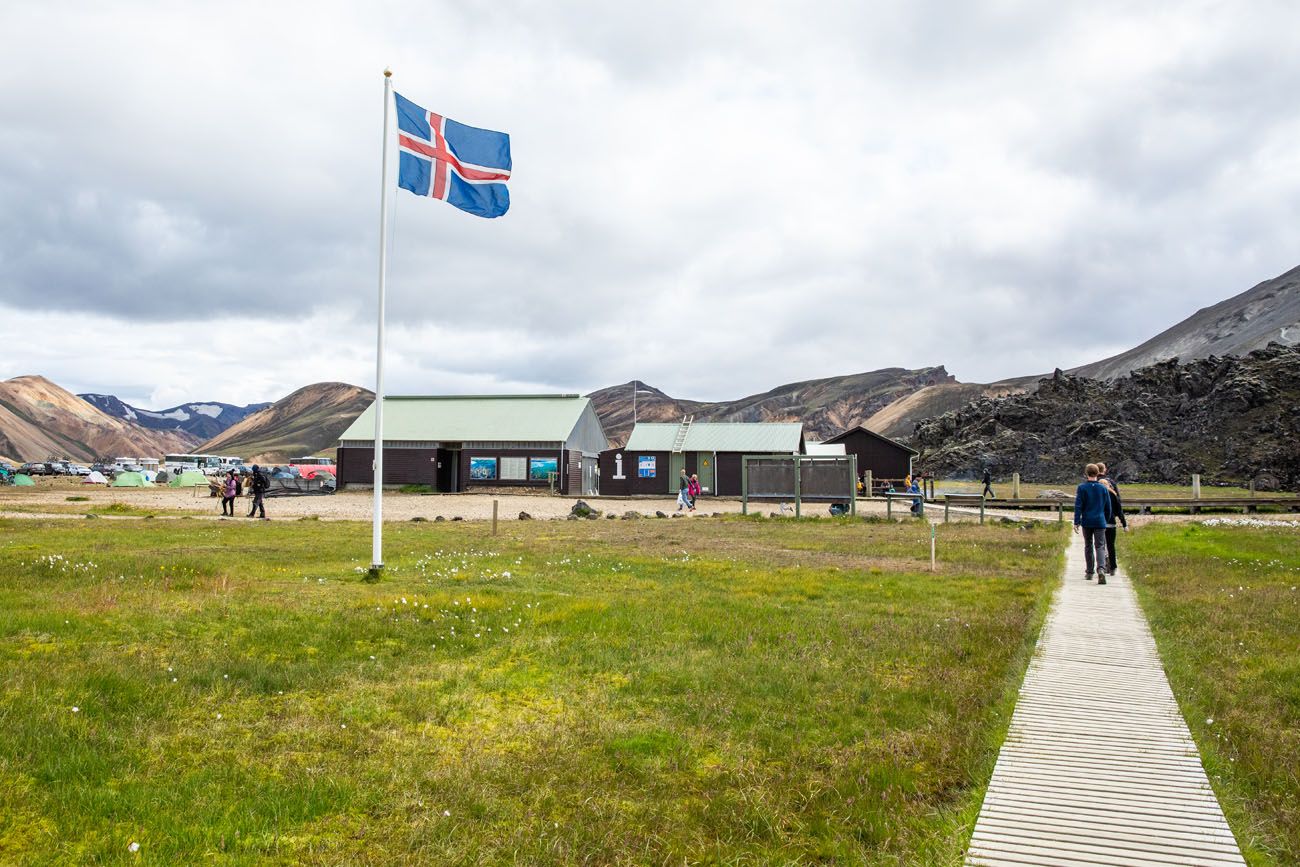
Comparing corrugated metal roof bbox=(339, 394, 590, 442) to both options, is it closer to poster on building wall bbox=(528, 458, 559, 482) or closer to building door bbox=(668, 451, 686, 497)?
poster on building wall bbox=(528, 458, 559, 482)

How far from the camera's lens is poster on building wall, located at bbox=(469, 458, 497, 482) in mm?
60125

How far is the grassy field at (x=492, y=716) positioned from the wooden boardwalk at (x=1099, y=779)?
26 centimetres

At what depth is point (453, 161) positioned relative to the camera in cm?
1550

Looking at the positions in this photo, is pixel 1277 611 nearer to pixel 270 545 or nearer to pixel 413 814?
pixel 413 814

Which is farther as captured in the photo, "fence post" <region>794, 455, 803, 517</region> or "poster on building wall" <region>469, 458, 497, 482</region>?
"poster on building wall" <region>469, 458, 497, 482</region>

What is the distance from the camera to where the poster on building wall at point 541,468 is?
5928cm

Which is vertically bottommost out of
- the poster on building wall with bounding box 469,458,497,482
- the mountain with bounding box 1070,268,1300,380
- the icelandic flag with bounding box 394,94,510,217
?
the poster on building wall with bounding box 469,458,497,482

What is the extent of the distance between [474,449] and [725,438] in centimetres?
1798

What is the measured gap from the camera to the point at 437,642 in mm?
9766

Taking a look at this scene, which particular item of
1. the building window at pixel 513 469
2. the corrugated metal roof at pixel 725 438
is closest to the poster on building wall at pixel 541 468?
the building window at pixel 513 469

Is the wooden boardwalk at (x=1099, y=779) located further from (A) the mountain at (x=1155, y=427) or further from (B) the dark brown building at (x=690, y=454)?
(A) the mountain at (x=1155, y=427)

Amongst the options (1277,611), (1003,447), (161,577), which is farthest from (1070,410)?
(161,577)

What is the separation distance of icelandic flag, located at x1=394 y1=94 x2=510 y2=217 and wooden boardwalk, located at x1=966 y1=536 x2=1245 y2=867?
468 inches

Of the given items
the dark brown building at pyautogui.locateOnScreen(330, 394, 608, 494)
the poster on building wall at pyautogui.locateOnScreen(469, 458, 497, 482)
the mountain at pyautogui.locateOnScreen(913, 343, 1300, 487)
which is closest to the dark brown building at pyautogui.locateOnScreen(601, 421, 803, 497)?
the dark brown building at pyautogui.locateOnScreen(330, 394, 608, 494)
